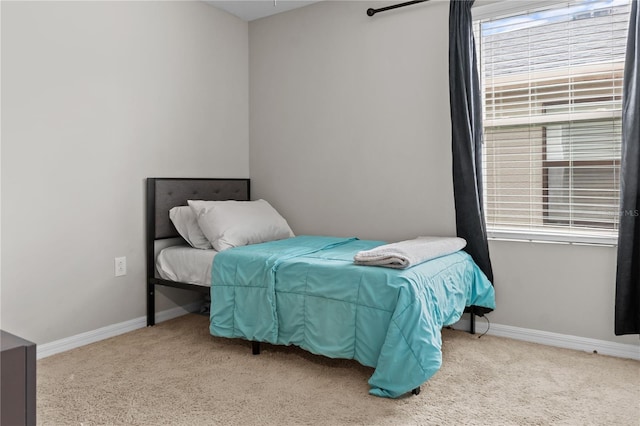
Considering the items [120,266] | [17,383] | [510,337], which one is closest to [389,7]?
[510,337]

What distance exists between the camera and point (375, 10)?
127 inches

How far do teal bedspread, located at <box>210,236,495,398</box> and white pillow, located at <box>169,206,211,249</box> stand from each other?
0.42 metres

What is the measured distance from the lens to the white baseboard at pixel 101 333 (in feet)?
8.55

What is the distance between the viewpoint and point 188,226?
3.12 meters

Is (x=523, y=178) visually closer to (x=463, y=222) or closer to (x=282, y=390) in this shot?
(x=463, y=222)

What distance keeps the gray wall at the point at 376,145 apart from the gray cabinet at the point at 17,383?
247 cm

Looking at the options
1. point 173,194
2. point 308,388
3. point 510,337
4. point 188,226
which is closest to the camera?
point 308,388

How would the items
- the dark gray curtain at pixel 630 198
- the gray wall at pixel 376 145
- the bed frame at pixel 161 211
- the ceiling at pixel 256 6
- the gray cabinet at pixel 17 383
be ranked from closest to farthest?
the gray cabinet at pixel 17 383 < the dark gray curtain at pixel 630 198 < the gray wall at pixel 376 145 < the bed frame at pixel 161 211 < the ceiling at pixel 256 6

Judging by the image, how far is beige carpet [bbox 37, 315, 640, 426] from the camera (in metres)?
1.89

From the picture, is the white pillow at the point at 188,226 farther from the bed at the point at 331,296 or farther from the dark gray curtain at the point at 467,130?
the dark gray curtain at the point at 467,130

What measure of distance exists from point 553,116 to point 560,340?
1309 millimetres

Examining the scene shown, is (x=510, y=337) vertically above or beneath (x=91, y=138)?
beneath

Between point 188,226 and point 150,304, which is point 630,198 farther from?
point 150,304

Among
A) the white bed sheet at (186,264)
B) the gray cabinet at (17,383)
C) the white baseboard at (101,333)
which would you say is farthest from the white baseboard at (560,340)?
the gray cabinet at (17,383)
